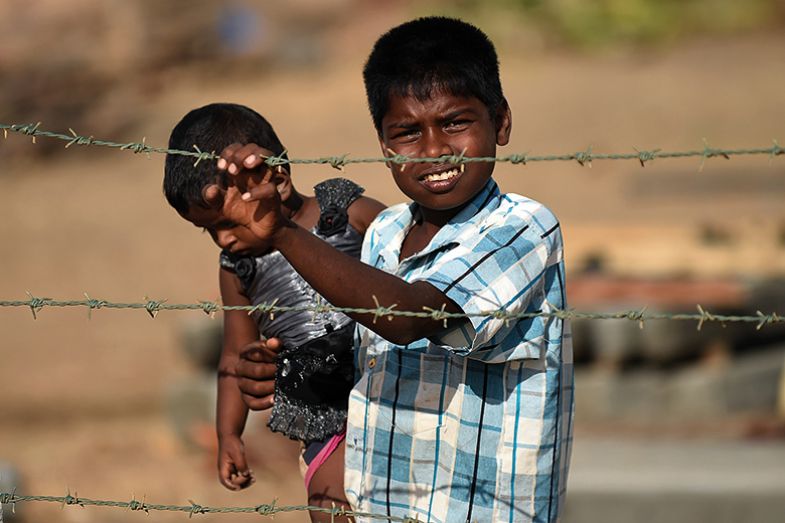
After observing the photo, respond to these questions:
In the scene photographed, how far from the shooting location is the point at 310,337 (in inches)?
96.3

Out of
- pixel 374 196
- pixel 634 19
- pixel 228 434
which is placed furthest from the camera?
pixel 634 19

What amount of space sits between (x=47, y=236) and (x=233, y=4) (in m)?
10.3

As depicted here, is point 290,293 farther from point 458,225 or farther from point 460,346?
point 460,346

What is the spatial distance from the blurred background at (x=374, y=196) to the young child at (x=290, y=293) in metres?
2.22

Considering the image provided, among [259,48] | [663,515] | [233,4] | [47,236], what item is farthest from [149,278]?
[233,4]

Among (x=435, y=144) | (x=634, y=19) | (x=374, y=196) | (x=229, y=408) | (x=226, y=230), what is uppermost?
(x=634, y=19)

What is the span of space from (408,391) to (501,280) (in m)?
0.33

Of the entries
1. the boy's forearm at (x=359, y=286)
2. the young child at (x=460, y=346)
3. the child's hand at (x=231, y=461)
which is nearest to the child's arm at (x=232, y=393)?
the child's hand at (x=231, y=461)

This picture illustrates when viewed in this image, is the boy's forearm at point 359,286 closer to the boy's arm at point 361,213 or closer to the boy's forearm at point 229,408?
the boy's arm at point 361,213

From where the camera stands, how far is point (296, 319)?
247cm

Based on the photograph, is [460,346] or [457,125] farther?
[457,125]

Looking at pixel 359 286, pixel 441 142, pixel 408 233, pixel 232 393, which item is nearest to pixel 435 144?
pixel 441 142

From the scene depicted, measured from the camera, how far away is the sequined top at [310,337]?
7.95 feet

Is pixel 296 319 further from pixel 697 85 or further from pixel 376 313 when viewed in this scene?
pixel 697 85
